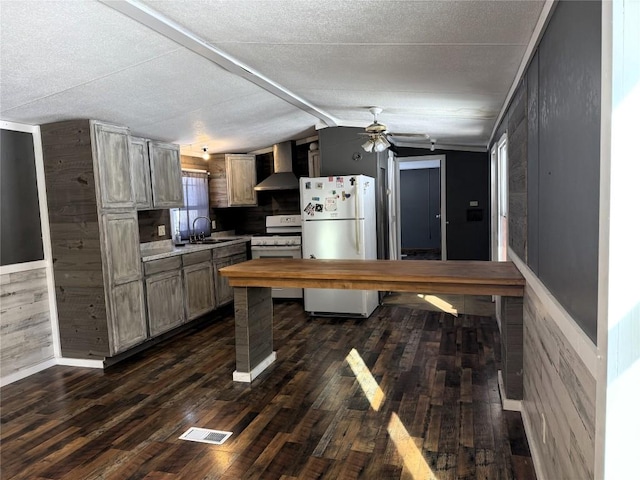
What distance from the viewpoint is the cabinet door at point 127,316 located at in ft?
12.6

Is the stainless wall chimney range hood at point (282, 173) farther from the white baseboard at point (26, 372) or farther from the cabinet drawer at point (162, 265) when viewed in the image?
the white baseboard at point (26, 372)

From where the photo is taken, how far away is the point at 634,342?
3.31ft

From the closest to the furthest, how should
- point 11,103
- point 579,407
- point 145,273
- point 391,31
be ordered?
1. point 579,407
2. point 391,31
3. point 11,103
4. point 145,273

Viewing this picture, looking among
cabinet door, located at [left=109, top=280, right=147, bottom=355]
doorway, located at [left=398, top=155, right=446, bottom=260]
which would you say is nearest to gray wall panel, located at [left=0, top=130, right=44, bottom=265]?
cabinet door, located at [left=109, top=280, right=147, bottom=355]

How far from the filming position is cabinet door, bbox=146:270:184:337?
4.29 m

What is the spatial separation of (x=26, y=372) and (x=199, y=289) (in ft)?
5.97

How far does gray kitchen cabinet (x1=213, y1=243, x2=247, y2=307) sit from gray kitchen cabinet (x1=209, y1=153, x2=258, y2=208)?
0.82 metres

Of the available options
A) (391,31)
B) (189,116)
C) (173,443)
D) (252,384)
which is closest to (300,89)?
(189,116)

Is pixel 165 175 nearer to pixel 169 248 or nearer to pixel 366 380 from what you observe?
pixel 169 248

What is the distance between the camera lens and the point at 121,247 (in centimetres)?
394

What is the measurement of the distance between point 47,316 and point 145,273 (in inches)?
34.9

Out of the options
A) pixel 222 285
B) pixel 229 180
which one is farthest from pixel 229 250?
pixel 229 180

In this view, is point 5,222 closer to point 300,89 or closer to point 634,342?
point 300,89

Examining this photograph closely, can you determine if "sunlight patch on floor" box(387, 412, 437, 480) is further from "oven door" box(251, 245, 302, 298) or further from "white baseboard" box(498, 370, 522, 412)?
"oven door" box(251, 245, 302, 298)
